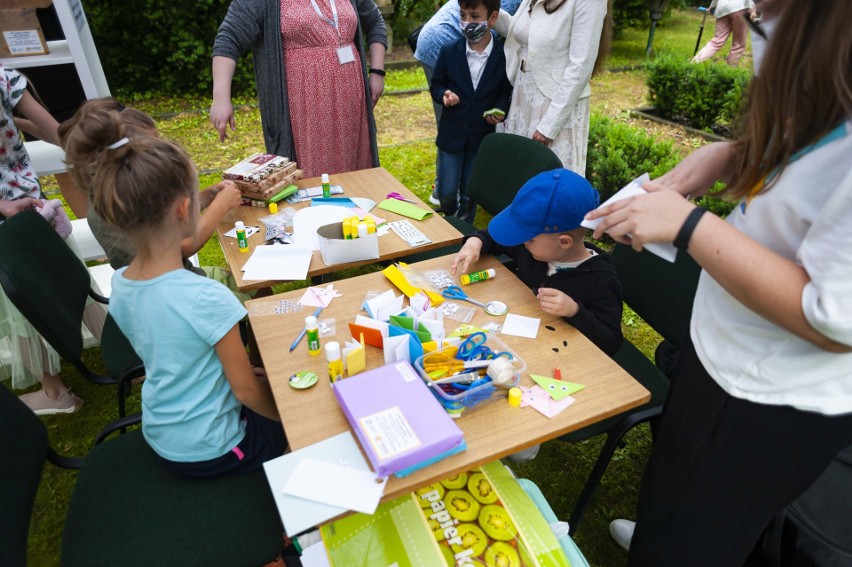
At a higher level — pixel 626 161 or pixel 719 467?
pixel 719 467

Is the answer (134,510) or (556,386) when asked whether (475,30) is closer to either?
(556,386)

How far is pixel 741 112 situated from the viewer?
3.85 feet

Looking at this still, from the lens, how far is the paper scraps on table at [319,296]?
1.87 meters

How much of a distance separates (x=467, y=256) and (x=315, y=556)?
1.20 metres

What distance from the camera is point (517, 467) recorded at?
7.71 feet

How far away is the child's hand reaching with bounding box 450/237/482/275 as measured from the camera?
2.07 m

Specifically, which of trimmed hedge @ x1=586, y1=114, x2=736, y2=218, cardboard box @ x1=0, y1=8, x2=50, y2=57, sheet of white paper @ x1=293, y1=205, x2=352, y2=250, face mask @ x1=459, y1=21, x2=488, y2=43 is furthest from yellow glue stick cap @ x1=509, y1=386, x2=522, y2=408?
cardboard box @ x1=0, y1=8, x2=50, y2=57

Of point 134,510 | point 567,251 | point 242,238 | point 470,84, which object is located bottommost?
point 134,510

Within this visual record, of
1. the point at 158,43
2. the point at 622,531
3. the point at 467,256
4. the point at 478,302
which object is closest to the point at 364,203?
the point at 467,256

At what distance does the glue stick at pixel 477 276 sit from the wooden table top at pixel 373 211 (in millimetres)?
349

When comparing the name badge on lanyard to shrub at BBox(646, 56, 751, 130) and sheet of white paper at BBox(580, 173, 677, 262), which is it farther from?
shrub at BBox(646, 56, 751, 130)

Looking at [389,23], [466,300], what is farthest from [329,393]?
[389,23]

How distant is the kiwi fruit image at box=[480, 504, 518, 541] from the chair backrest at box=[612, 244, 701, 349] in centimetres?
93

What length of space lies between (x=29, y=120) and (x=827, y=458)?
143 inches
